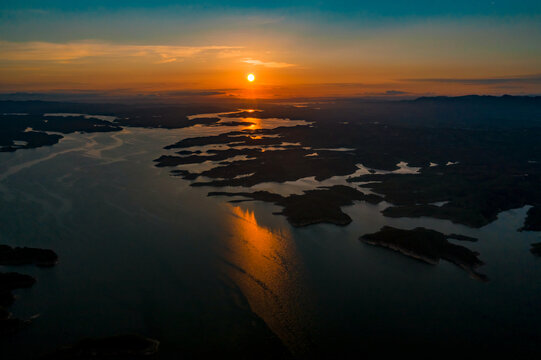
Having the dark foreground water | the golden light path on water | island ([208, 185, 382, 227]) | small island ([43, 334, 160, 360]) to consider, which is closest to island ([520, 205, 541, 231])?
the dark foreground water

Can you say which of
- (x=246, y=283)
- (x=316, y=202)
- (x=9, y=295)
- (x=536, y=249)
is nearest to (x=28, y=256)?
(x=9, y=295)

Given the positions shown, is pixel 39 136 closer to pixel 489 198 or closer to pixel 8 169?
pixel 8 169

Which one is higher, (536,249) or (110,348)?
(536,249)

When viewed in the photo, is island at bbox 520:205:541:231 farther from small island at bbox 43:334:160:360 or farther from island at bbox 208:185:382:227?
small island at bbox 43:334:160:360

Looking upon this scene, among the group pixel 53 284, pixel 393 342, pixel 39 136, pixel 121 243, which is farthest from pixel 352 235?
pixel 39 136

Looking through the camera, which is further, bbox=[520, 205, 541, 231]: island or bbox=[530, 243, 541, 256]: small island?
bbox=[520, 205, 541, 231]: island

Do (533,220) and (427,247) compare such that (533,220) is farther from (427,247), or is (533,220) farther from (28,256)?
(28,256)
